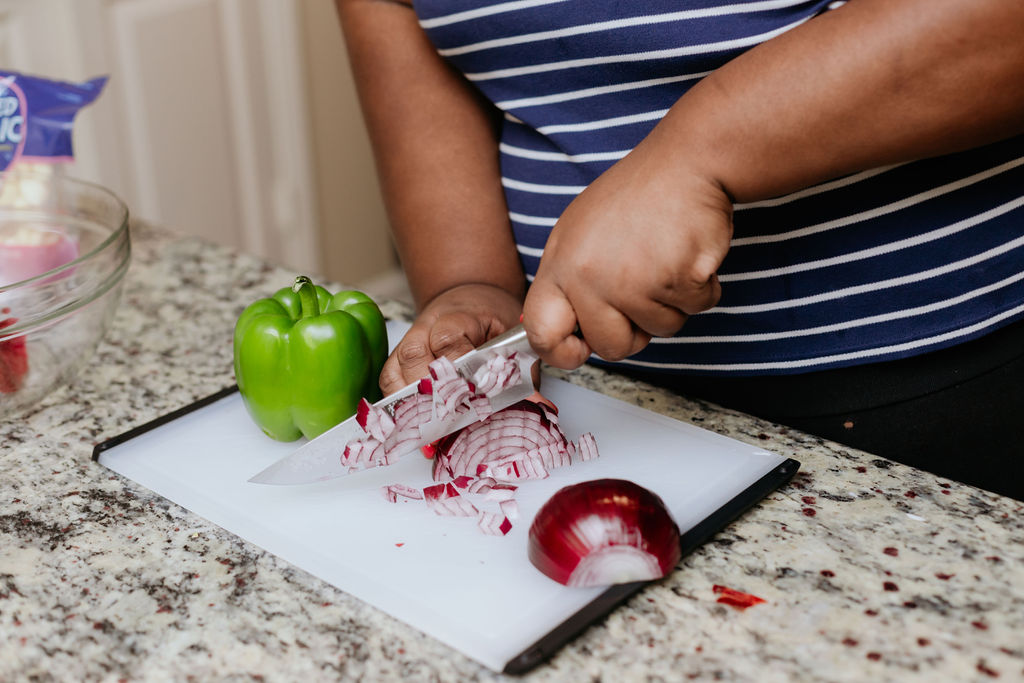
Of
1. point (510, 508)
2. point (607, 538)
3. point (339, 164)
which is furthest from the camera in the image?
point (339, 164)

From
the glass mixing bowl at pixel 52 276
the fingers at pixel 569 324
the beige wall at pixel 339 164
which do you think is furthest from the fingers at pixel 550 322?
the beige wall at pixel 339 164

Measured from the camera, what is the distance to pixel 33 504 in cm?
81

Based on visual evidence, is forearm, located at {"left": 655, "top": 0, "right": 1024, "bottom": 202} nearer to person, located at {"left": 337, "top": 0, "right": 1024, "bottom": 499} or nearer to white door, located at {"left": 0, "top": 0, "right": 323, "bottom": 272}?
person, located at {"left": 337, "top": 0, "right": 1024, "bottom": 499}

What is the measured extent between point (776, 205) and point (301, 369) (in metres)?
0.45

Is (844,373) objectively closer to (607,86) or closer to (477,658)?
(607,86)

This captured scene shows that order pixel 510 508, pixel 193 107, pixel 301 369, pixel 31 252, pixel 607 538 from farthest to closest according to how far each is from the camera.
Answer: pixel 193 107 < pixel 31 252 < pixel 301 369 < pixel 510 508 < pixel 607 538

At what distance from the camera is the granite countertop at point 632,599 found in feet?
2.03

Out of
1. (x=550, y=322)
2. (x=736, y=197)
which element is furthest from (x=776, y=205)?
(x=550, y=322)

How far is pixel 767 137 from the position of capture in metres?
0.70

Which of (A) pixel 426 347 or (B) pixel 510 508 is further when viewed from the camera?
(A) pixel 426 347

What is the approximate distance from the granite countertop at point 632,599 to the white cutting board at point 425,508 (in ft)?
0.06

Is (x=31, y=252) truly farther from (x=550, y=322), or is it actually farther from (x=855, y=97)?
(x=855, y=97)

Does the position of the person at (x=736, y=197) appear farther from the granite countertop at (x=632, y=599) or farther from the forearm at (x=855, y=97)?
the granite countertop at (x=632, y=599)

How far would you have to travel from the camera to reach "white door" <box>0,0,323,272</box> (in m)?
2.21
